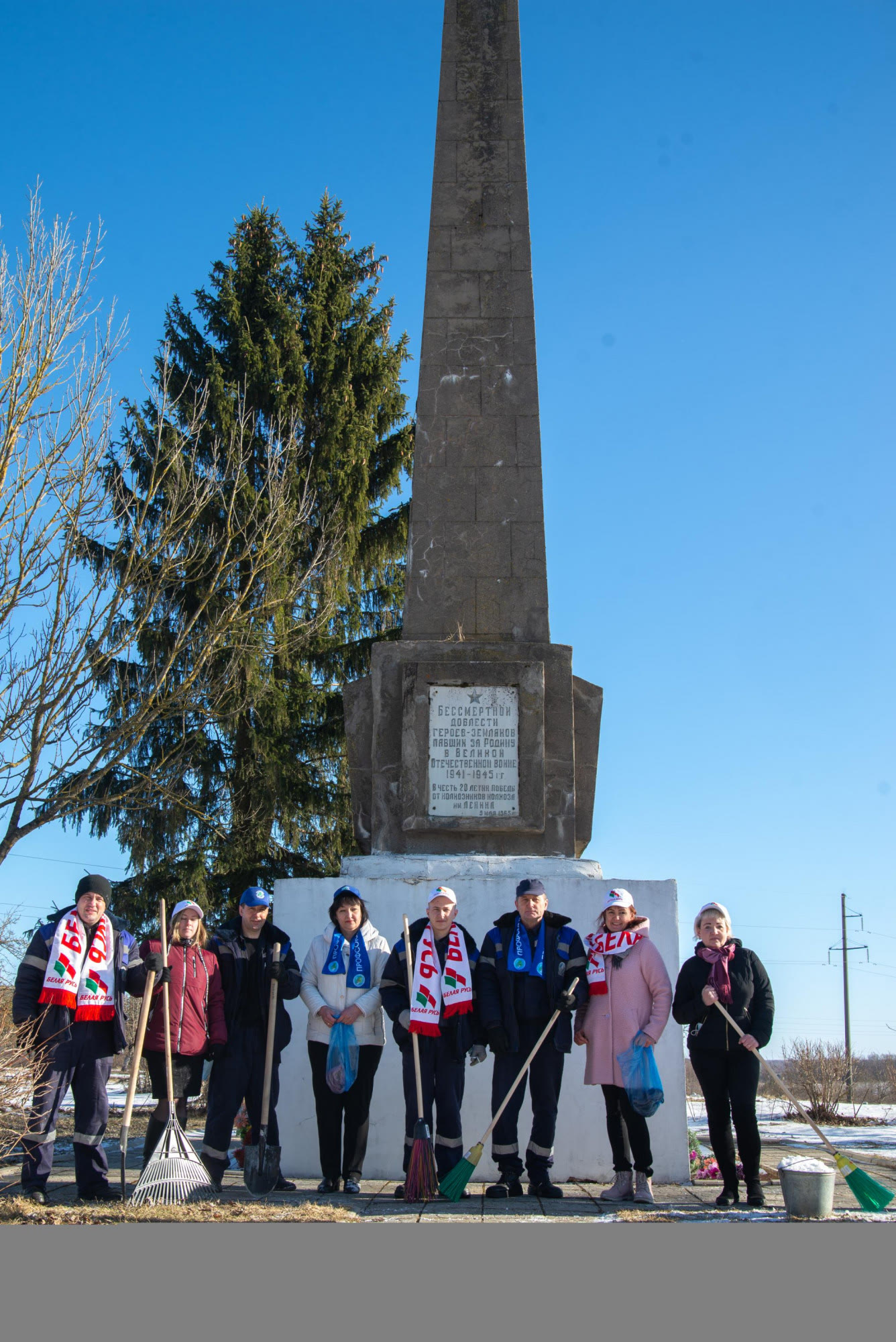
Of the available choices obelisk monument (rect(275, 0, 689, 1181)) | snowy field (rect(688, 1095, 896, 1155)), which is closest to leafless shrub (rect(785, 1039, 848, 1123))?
snowy field (rect(688, 1095, 896, 1155))

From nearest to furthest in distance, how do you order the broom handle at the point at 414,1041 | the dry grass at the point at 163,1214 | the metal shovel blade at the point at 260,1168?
the dry grass at the point at 163,1214 < the metal shovel blade at the point at 260,1168 < the broom handle at the point at 414,1041

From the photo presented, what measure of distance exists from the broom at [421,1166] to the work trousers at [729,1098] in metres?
1.30

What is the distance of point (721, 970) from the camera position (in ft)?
19.0

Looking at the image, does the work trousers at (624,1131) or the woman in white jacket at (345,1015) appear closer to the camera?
the work trousers at (624,1131)

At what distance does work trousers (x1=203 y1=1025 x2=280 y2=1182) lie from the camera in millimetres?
5844

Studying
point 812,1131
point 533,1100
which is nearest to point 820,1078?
point 812,1131

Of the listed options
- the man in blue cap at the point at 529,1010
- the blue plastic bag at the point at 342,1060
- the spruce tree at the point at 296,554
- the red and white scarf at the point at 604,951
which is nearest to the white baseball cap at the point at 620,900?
the red and white scarf at the point at 604,951

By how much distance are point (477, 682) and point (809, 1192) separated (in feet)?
11.7

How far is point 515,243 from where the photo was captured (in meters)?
8.38

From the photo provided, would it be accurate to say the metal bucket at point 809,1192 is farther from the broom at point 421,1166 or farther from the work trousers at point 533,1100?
the broom at point 421,1166

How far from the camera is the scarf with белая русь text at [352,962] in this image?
20.2 feet

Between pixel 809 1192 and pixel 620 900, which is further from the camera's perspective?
pixel 620 900

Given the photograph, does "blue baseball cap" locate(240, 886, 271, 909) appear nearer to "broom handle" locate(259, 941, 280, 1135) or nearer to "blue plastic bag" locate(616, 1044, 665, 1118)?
"broom handle" locate(259, 941, 280, 1135)

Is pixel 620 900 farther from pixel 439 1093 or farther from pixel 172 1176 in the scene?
pixel 172 1176
